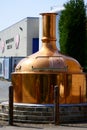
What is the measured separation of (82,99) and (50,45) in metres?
2.16

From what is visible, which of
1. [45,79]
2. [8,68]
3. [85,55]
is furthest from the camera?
[8,68]

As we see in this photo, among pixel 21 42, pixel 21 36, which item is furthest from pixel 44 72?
pixel 21 42

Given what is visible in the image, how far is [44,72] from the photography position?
15672mm

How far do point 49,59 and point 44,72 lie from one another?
59cm

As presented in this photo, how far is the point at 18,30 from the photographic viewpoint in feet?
230

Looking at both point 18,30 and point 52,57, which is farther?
point 18,30

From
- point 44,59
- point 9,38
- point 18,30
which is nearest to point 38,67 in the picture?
point 44,59

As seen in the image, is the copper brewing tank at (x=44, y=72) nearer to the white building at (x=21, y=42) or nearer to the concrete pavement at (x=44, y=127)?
the concrete pavement at (x=44, y=127)

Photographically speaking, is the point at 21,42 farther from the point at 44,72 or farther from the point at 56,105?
the point at 56,105

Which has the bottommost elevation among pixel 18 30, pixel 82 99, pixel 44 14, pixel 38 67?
pixel 82 99

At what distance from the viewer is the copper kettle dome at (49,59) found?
52.0ft

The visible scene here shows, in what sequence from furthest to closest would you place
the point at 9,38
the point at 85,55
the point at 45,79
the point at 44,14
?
the point at 9,38, the point at 85,55, the point at 44,14, the point at 45,79

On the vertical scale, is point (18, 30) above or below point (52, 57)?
above

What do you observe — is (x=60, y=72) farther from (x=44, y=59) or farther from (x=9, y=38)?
(x=9, y=38)
